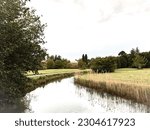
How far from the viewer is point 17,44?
18.8 m

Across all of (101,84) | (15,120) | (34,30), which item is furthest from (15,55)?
(101,84)

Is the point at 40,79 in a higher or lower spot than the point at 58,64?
lower

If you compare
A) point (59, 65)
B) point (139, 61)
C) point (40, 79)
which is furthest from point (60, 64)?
point (40, 79)

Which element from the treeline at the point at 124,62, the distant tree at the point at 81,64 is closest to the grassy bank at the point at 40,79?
the treeline at the point at 124,62

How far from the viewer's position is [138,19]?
2317 cm

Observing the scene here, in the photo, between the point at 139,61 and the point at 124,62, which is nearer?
the point at 139,61

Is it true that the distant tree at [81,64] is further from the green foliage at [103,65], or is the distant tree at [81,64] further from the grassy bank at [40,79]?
the green foliage at [103,65]

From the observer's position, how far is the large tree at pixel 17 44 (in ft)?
57.5

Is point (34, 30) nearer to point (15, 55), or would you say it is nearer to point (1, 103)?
point (15, 55)

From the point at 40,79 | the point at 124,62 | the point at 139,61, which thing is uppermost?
the point at 139,61

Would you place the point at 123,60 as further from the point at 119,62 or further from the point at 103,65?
the point at 103,65

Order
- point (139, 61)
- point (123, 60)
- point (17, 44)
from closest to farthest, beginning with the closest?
point (17, 44) < point (139, 61) < point (123, 60)

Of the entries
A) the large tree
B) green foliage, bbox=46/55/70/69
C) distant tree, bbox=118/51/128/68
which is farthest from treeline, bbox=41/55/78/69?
the large tree

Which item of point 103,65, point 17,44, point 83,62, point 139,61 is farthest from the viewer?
point 139,61
